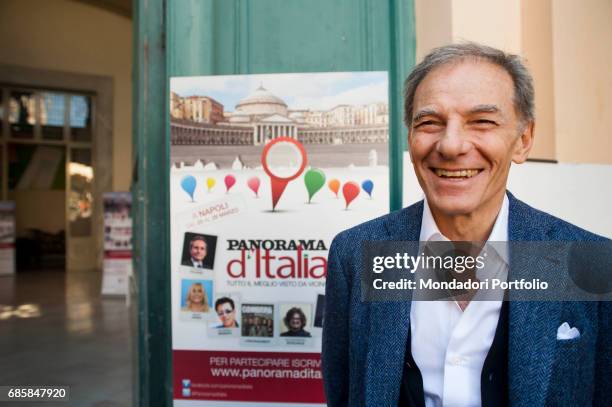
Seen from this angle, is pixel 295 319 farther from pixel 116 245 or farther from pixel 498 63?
pixel 116 245

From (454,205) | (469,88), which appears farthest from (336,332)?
(469,88)

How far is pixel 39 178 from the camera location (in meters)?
14.0

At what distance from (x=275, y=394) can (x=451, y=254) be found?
1.06 m

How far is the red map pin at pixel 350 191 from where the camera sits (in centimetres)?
203

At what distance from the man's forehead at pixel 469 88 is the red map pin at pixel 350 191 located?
827mm

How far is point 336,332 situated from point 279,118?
3.17 ft

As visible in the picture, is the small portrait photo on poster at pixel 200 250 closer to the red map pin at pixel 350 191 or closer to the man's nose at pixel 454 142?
the red map pin at pixel 350 191

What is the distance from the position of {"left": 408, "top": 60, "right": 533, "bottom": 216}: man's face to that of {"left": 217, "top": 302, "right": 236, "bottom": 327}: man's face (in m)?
1.09

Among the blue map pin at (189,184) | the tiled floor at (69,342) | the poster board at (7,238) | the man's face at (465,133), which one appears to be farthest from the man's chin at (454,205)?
the poster board at (7,238)

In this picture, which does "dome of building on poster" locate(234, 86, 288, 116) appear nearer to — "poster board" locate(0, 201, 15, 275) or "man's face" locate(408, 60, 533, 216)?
"man's face" locate(408, 60, 533, 216)

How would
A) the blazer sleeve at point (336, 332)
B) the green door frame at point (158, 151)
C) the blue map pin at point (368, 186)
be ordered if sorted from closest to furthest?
the blazer sleeve at point (336, 332)
the blue map pin at point (368, 186)
the green door frame at point (158, 151)

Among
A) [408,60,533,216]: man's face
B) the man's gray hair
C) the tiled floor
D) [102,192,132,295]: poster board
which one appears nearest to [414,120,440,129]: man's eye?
[408,60,533,216]: man's face

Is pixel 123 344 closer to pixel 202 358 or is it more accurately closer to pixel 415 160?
pixel 202 358

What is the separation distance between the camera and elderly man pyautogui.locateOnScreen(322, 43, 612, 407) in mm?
1126
